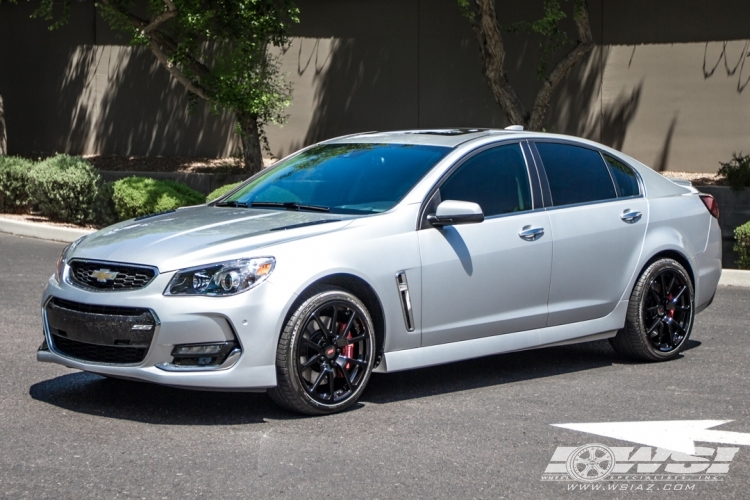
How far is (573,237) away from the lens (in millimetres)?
7746

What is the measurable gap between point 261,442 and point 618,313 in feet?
10.5

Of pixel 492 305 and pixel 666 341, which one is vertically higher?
pixel 492 305

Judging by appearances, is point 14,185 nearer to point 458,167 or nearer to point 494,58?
point 494,58

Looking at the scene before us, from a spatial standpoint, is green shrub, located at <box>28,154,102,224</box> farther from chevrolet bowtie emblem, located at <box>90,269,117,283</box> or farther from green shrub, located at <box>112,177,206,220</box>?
chevrolet bowtie emblem, located at <box>90,269,117,283</box>

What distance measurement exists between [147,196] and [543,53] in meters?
6.62

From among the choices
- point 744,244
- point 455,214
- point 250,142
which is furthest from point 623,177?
point 250,142

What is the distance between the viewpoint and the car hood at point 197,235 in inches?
248

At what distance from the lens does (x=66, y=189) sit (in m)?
17.9

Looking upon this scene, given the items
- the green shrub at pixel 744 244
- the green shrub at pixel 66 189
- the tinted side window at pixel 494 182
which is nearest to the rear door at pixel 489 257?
the tinted side window at pixel 494 182

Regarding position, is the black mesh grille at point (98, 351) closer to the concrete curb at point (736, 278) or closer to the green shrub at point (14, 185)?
the concrete curb at point (736, 278)

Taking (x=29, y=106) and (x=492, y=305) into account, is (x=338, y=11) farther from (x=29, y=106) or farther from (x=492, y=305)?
(x=492, y=305)

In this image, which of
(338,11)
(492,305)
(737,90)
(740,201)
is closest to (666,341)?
(492,305)

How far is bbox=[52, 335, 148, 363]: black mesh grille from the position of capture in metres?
6.27

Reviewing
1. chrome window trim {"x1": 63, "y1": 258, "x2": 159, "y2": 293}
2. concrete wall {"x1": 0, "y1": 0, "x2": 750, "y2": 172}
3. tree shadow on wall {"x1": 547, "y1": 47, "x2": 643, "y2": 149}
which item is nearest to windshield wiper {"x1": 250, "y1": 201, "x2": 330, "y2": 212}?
chrome window trim {"x1": 63, "y1": 258, "x2": 159, "y2": 293}
